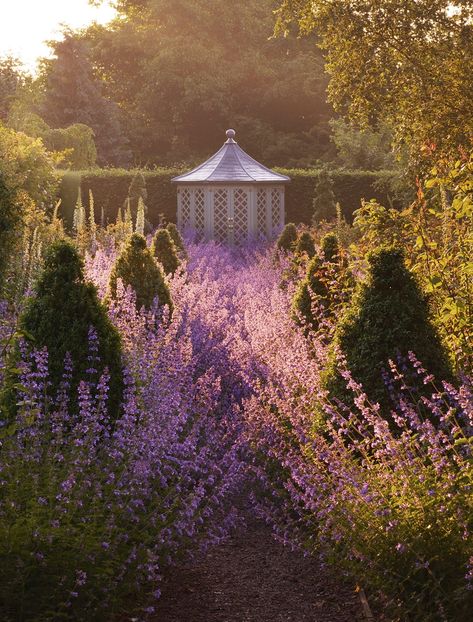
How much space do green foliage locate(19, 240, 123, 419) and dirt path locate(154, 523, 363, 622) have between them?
1.26 meters

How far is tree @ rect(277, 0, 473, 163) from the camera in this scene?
1496cm

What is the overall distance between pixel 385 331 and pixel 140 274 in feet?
13.8

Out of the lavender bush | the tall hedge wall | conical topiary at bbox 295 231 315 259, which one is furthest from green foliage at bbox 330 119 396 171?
the lavender bush

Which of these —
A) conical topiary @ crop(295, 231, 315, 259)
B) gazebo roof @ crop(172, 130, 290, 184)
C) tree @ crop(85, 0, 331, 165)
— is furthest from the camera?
tree @ crop(85, 0, 331, 165)

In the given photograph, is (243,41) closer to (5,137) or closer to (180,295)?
(5,137)

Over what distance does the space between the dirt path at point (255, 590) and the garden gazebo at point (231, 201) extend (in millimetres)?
17594

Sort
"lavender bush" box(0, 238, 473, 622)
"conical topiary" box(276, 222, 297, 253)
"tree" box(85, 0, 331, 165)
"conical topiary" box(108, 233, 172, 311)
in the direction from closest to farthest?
1. "lavender bush" box(0, 238, 473, 622)
2. "conical topiary" box(108, 233, 172, 311)
3. "conical topiary" box(276, 222, 297, 253)
4. "tree" box(85, 0, 331, 165)

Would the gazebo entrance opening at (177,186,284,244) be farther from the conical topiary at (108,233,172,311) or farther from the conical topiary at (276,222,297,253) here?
the conical topiary at (108,233,172,311)

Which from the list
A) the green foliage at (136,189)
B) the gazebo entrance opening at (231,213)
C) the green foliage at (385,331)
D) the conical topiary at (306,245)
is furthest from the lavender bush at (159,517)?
the green foliage at (136,189)

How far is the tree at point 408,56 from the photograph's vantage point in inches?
589

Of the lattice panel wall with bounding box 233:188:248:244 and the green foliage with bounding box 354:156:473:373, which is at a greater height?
the green foliage with bounding box 354:156:473:373

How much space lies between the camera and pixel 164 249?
488 inches

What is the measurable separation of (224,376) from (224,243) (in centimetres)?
1531

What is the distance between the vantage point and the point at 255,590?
15.6 feet
